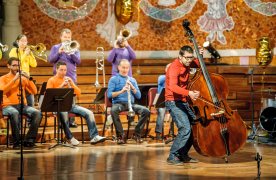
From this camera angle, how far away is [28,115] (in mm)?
11586

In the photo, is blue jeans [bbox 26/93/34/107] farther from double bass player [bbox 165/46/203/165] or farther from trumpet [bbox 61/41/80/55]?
double bass player [bbox 165/46/203/165]

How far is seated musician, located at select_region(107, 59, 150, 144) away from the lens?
1221 centimetres

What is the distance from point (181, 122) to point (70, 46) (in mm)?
3469

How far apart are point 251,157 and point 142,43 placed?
6.10 m

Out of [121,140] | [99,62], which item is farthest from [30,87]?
[99,62]

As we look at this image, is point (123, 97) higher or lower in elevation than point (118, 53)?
lower

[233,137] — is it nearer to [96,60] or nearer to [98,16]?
[96,60]

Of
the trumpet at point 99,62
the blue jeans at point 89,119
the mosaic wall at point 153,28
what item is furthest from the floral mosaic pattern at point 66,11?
the blue jeans at point 89,119

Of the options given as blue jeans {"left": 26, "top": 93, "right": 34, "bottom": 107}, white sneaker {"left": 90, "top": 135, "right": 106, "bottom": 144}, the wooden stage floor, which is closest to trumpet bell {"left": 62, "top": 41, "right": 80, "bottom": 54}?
blue jeans {"left": 26, "top": 93, "right": 34, "bottom": 107}

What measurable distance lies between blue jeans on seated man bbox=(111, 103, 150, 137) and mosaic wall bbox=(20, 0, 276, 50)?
3405mm

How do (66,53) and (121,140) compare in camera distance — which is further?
(66,53)

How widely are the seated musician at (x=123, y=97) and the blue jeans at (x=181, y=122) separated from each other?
2.43 metres

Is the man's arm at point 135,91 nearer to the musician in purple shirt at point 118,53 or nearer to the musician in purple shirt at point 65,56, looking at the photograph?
→ the musician in purple shirt at point 118,53

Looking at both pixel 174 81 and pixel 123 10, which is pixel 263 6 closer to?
pixel 123 10
